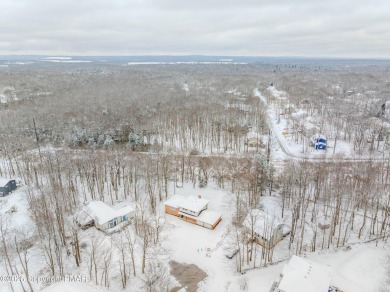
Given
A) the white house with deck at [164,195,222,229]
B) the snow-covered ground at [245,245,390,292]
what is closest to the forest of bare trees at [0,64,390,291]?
the snow-covered ground at [245,245,390,292]

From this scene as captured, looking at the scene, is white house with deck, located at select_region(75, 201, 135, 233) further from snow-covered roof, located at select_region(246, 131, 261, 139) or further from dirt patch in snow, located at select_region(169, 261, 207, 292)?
snow-covered roof, located at select_region(246, 131, 261, 139)

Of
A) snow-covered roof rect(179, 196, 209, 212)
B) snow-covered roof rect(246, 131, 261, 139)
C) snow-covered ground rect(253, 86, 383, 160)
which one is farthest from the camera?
snow-covered roof rect(246, 131, 261, 139)

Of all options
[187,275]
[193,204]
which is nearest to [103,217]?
[193,204]

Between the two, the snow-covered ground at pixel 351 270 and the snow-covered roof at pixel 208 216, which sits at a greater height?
the snow-covered roof at pixel 208 216

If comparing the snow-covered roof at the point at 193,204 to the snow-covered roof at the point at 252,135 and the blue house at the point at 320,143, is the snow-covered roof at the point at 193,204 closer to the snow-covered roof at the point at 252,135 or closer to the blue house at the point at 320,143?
the snow-covered roof at the point at 252,135

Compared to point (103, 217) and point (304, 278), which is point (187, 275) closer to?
point (304, 278)

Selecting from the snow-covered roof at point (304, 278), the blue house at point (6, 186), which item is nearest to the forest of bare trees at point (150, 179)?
the blue house at point (6, 186)

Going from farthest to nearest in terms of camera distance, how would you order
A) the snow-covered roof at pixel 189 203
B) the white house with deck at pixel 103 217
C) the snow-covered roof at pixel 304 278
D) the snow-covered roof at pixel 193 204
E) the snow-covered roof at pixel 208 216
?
the snow-covered roof at pixel 189 203, the snow-covered roof at pixel 193 204, the snow-covered roof at pixel 208 216, the white house with deck at pixel 103 217, the snow-covered roof at pixel 304 278
